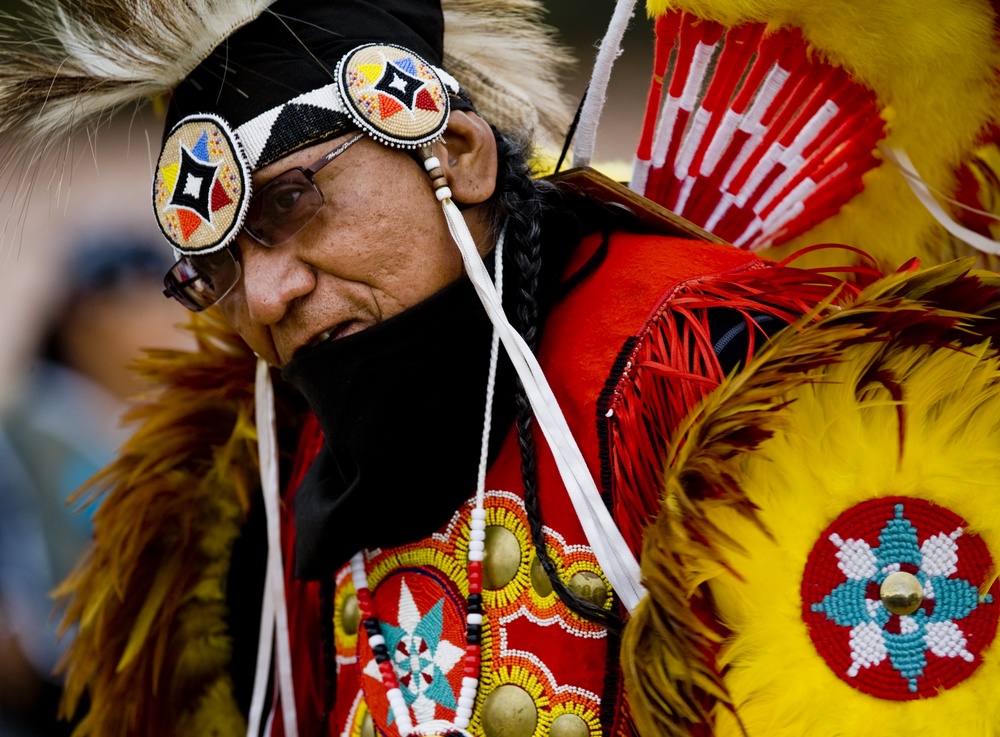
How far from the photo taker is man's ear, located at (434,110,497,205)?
1.69 m

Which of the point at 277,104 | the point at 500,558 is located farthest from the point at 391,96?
the point at 500,558

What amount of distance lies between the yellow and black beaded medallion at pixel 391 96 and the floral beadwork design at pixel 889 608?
33.7 inches

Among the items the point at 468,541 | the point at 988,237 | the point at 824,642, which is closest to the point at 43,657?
the point at 468,541

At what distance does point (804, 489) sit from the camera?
4.24 ft

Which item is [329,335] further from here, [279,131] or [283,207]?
[279,131]

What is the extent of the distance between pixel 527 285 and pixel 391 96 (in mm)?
366

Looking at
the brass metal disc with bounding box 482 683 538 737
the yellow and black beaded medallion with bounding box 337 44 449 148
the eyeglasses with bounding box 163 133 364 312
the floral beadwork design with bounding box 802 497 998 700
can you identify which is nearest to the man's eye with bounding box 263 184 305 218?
the eyeglasses with bounding box 163 133 364 312

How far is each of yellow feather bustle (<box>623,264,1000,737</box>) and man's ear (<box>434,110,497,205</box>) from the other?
61 cm

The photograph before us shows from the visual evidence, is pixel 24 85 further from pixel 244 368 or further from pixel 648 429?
pixel 648 429

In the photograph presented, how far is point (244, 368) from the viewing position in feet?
7.20

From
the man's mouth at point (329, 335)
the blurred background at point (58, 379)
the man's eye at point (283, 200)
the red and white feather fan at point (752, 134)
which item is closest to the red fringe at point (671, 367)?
the red and white feather fan at point (752, 134)

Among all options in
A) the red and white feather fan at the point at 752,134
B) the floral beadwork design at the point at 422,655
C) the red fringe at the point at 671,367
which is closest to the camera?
the red fringe at the point at 671,367

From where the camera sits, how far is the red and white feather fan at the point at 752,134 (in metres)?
1.79

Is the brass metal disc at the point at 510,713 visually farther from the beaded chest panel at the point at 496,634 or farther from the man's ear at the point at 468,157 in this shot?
the man's ear at the point at 468,157
